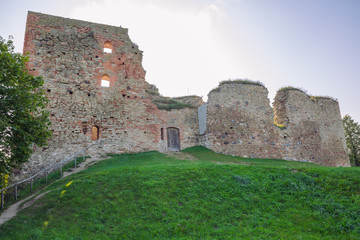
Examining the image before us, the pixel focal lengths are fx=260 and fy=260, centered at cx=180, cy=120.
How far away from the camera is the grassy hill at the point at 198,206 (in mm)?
7633

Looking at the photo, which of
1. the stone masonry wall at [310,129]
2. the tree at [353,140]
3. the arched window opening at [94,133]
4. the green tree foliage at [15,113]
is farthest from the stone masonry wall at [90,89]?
the tree at [353,140]

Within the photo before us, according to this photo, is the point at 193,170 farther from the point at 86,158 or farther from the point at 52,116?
the point at 52,116

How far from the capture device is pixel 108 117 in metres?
18.2

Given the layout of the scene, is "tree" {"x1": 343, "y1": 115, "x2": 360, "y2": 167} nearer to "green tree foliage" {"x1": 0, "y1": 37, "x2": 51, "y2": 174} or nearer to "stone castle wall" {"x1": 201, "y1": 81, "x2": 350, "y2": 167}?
"stone castle wall" {"x1": 201, "y1": 81, "x2": 350, "y2": 167}

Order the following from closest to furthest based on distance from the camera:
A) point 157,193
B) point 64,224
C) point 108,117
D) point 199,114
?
point 64,224, point 157,193, point 108,117, point 199,114

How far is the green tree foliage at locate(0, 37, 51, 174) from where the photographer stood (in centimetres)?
974

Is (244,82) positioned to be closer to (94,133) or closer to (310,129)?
(310,129)

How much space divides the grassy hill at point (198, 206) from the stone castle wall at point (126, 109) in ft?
21.0

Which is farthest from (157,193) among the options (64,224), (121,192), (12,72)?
(12,72)

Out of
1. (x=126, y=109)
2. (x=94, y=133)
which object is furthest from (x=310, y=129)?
(x=94, y=133)

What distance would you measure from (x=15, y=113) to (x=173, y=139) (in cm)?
1187

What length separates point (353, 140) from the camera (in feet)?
98.4

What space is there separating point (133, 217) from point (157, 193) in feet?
5.12

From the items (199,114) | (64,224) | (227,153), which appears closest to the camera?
(64,224)
